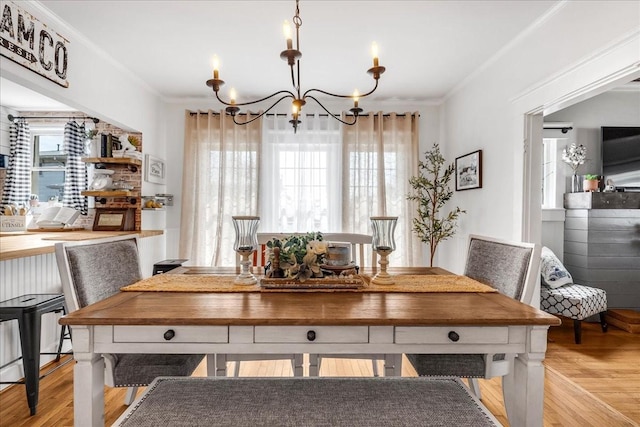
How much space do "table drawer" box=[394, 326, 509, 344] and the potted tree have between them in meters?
3.38

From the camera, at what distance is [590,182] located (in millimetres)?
3750

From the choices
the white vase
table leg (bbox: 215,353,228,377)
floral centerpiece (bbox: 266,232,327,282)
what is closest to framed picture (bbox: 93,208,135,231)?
the white vase

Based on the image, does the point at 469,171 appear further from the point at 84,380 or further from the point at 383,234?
the point at 84,380

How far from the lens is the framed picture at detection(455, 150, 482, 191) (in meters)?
3.53

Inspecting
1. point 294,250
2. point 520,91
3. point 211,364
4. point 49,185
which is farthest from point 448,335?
point 49,185

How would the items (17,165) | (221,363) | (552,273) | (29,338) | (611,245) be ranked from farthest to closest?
1. (17,165)
2. (611,245)
3. (552,273)
4. (29,338)
5. (221,363)

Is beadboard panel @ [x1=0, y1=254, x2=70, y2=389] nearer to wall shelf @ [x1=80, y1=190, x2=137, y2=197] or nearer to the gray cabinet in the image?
wall shelf @ [x1=80, y1=190, x2=137, y2=197]

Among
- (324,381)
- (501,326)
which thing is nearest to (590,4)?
(501,326)

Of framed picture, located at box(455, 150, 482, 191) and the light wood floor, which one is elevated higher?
framed picture, located at box(455, 150, 482, 191)

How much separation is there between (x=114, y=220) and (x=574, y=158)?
194 inches

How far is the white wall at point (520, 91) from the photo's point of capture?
202 cm

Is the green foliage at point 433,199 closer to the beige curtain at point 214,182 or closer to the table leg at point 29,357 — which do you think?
the beige curtain at point 214,182

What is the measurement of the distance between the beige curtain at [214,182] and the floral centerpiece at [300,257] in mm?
2729

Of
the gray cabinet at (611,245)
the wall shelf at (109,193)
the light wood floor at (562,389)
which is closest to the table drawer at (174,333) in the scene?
the light wood floor at (562,389)
